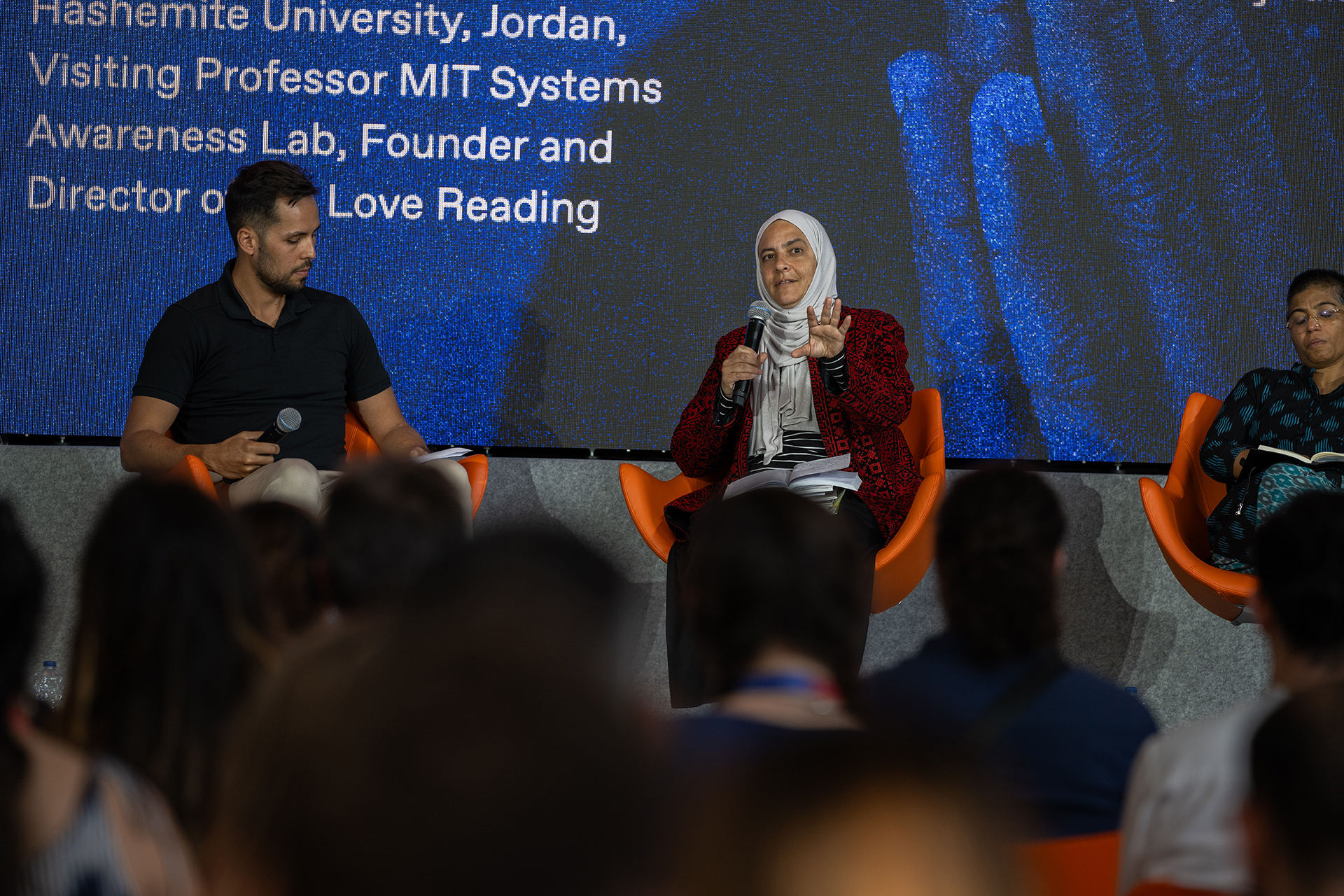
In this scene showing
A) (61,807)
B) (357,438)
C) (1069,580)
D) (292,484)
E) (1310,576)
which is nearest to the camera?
(61,807)

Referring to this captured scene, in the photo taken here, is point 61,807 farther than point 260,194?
No

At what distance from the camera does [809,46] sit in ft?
13.6

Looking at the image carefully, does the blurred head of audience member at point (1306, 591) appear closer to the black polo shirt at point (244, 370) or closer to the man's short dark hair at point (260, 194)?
the black polo shirt at point (244, 370)

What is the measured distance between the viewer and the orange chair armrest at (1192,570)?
3.11 m

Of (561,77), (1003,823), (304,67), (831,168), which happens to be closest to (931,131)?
(831,168)

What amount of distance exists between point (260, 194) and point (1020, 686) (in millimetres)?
2713

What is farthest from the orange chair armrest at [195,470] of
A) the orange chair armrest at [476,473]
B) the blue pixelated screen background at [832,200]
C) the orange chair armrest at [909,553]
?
the orange chair armrest at [909,553]

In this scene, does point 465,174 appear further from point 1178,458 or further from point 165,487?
point 165,487

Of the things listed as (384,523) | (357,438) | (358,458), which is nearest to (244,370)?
(357,438)

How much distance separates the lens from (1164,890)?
116 centimetres

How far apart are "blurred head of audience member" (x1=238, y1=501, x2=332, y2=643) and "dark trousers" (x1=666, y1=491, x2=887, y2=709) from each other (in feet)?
4.86

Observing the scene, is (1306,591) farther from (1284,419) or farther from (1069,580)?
(1069,580)

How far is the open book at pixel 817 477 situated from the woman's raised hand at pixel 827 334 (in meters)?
0.28

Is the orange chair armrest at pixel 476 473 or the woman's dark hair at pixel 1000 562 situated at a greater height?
the orange chair armrest at pixel 476 473
